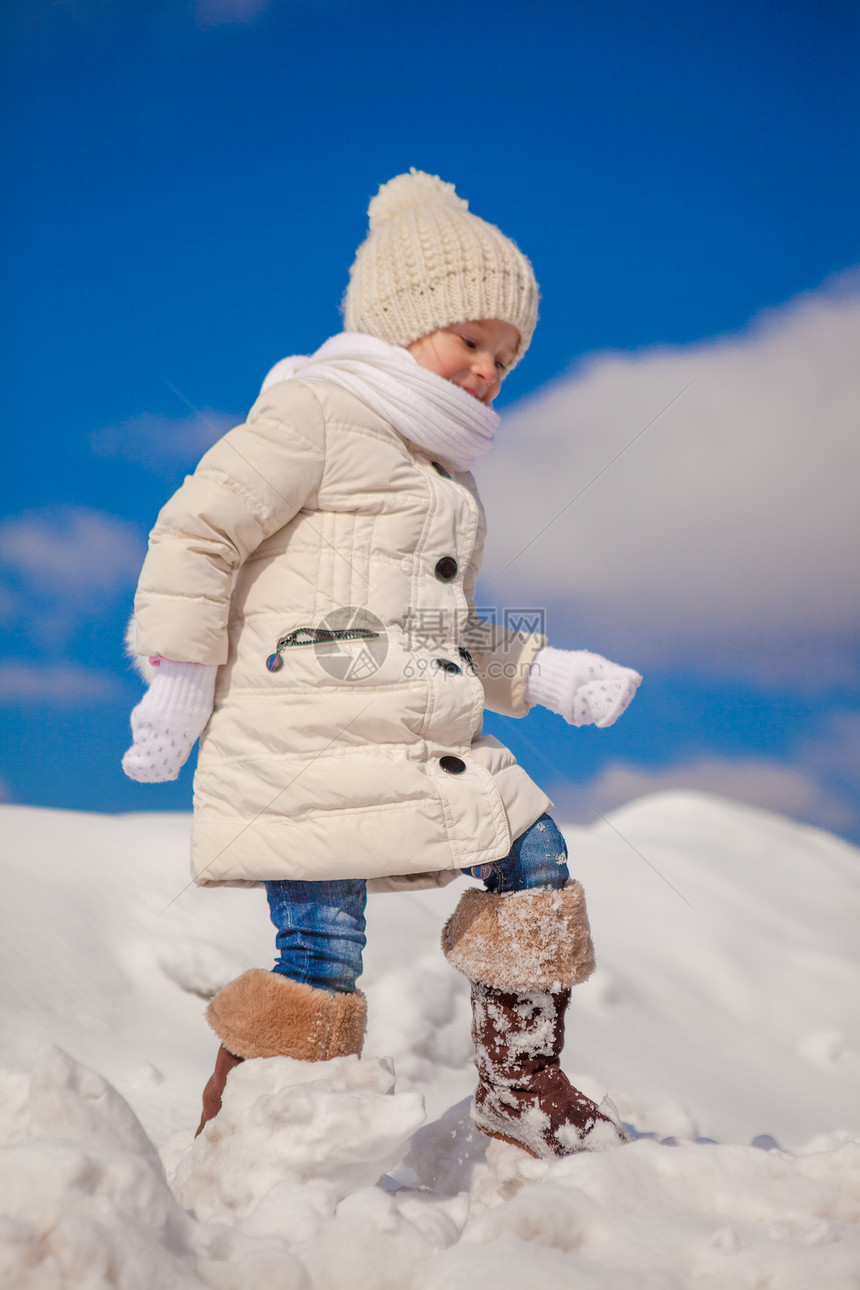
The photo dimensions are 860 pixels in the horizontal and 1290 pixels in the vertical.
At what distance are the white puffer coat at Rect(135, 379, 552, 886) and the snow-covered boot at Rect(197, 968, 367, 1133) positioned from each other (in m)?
0.16

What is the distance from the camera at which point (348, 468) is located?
1.42 metres

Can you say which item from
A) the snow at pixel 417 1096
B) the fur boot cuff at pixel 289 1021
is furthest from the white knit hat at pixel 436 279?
the snow at pixel 417 1096

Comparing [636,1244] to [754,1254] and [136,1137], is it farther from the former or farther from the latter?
[136,1137]

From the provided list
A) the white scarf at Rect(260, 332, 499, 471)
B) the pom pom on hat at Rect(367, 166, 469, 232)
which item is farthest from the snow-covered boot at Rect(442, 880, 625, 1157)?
the pom pom on hat at Rect(367, 166, 469, 232)

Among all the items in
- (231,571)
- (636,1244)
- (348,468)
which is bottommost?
(636,1244)

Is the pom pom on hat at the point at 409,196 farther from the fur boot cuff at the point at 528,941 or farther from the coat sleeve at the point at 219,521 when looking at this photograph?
the fur boot cuff at the point at 528,941

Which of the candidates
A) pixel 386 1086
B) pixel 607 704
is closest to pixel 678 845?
pixel 607 704

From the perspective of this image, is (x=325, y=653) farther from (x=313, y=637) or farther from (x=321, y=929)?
(x=321, y=929)

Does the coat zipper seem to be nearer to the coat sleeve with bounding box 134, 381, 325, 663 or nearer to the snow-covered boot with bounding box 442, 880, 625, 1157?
the coat sleeve with bounding box 134, 381, 325, 663

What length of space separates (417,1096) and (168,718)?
64 cm

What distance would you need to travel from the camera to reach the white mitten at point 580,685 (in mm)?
1619

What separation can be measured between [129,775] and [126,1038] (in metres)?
0.66

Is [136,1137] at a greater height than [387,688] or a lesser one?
lesser

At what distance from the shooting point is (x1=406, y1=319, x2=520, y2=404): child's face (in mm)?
1616
